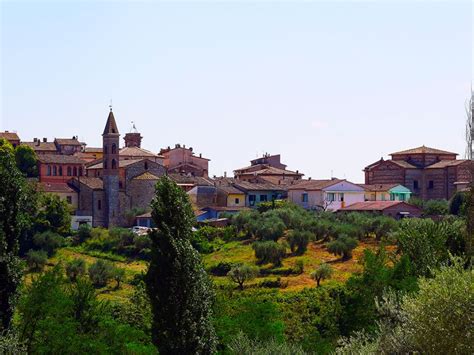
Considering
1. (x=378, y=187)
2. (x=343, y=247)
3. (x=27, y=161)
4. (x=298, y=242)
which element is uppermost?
(x=27, y=161)

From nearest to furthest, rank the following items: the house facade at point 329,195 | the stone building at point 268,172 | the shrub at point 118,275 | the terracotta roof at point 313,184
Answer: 1. the shrub at point 118,275
2. the house facade at point 329,195
3. the terracotta roof at point 313,184
4. the stone building at point 268,172

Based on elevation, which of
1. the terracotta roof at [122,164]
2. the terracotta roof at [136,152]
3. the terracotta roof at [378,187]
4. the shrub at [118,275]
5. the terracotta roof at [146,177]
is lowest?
the shrub at [118,275]

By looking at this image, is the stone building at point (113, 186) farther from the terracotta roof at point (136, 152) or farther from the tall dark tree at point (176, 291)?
the tall dark tree at point (176, 291)

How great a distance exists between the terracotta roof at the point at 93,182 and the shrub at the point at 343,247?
25.8 meters

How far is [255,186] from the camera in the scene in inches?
3457

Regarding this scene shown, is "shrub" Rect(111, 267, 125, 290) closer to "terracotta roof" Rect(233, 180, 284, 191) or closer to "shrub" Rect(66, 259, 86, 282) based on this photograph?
"shrub" Rect(66, 259, 86, 282)

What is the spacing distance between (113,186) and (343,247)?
85.1 ft

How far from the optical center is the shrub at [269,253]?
58.6 m

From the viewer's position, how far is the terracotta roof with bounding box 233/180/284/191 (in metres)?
86.4

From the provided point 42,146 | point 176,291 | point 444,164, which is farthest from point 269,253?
point 42,146

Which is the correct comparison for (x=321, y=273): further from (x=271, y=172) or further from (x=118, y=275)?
(x=271, y=172)

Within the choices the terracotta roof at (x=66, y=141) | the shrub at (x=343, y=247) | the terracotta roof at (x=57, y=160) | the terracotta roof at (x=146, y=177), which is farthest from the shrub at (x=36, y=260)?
the terracotta roof at (x=66, y=141)

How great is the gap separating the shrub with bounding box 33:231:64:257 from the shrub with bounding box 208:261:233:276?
41.6 feet

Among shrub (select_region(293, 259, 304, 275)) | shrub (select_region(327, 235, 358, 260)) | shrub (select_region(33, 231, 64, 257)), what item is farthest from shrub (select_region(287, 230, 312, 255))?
shrub (select_region(33, 231, 64, 257))
